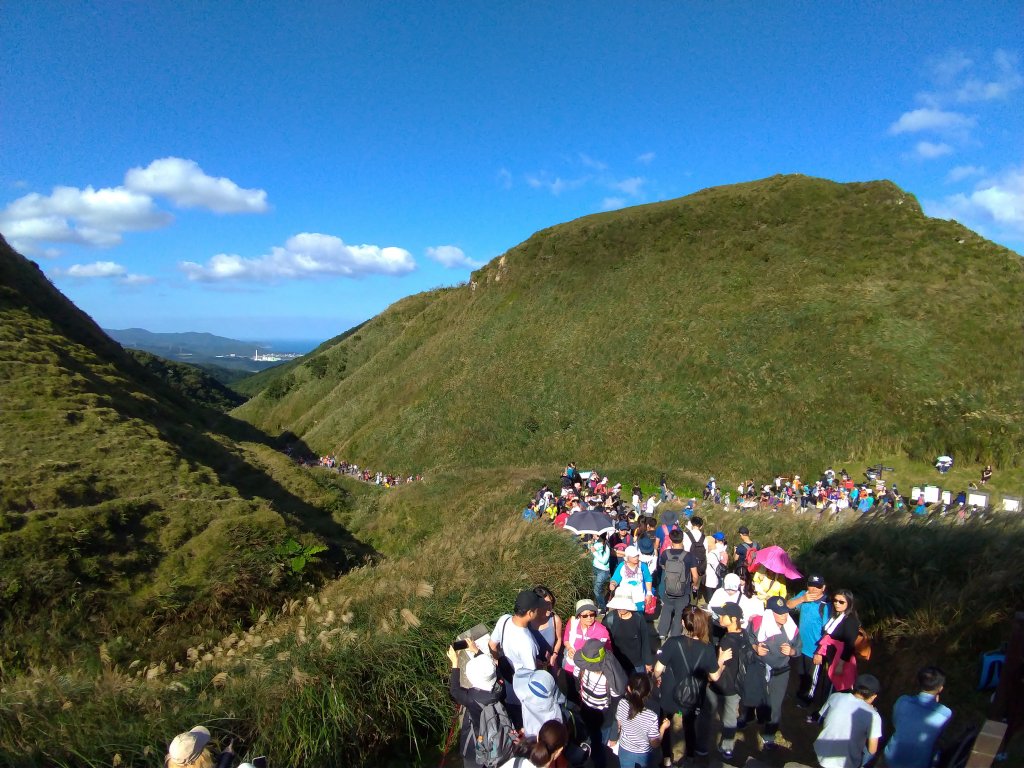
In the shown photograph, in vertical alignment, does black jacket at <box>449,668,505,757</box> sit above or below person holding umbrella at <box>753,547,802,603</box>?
below

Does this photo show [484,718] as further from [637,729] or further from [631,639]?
[631,639]

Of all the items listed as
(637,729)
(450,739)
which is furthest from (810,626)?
(450,739)

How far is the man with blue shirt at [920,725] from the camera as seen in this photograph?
3.91 m

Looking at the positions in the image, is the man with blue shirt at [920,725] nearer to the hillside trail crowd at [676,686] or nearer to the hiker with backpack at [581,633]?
the hillside trail crowd at [676,686]

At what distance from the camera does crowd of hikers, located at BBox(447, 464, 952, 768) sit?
413 centimetres

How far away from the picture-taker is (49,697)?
475 cm

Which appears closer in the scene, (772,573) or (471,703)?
(471,703)

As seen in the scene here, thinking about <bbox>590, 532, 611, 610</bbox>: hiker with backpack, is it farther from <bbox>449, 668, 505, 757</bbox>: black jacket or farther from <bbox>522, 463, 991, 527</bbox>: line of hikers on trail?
<bbox>522, 463, 991, 527</bbox>: line of hikers on trail

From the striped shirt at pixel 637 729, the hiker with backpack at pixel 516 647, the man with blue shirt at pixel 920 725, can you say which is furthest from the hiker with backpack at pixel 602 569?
the man with blue shirt at pixel 920 725

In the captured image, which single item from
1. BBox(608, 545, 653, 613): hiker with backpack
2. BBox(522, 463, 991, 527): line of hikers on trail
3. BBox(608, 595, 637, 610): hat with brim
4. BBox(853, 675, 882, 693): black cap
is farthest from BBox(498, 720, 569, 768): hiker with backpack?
BBox(522, 463, 991, 527): line of hikers on trail

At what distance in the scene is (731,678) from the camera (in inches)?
195

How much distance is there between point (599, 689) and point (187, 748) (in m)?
3.13

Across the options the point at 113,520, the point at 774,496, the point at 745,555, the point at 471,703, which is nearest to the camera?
the point at 471,703

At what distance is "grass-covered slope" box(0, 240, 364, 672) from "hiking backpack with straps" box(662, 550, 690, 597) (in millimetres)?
8721
